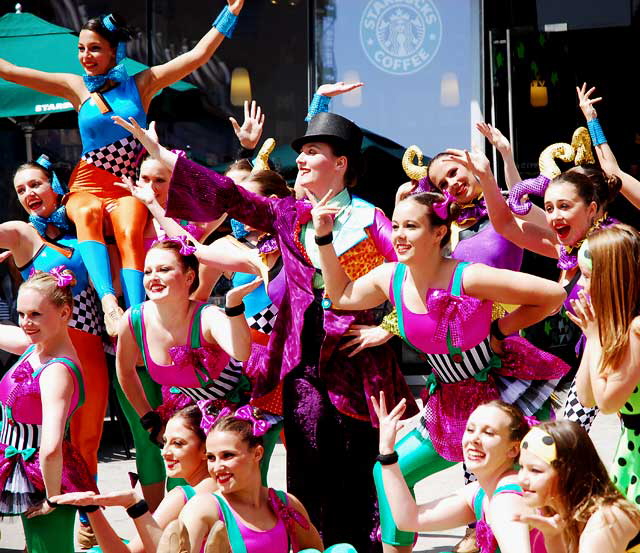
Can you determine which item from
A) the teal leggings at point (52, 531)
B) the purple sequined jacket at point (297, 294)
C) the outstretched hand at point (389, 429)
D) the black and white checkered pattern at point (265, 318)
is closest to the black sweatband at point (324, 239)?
the purple sequined jacket at point (297, 294)

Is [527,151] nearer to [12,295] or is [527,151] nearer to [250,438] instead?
[12,295]

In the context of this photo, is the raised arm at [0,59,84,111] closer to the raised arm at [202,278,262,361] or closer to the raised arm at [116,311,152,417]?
the raised arm at [116,311,152,417]

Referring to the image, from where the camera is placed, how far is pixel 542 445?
3.30 meters

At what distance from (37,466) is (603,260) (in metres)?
2.29

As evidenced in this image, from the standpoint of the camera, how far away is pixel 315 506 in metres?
4.38

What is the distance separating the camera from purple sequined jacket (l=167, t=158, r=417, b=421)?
14.3 feet

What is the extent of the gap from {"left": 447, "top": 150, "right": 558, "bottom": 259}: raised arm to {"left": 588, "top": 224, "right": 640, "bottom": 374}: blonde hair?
83 centimetres

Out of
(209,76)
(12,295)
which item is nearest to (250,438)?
(12,295)

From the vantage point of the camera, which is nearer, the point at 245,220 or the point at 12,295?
the point at 245,220

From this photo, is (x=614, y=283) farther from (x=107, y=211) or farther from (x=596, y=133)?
(x=107, y=211)

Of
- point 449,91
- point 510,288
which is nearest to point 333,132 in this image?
point 510,288

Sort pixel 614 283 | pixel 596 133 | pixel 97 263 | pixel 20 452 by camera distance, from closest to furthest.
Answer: pixel 614 283 < pixel 20 452 < pixel 596 133 < pixel 97 263

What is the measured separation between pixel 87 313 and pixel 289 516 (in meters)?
2.11

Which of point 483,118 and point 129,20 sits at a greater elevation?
point 129,20
